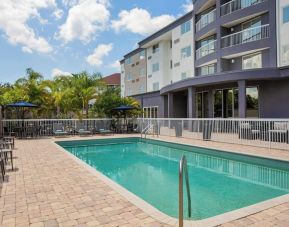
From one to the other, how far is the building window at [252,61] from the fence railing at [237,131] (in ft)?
22.5

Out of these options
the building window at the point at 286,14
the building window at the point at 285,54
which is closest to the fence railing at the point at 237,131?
the building window at the point at 285,54

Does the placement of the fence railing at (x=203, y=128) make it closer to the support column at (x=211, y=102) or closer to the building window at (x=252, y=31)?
the support column at (x=211, y=102)

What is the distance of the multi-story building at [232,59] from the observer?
53.4ft

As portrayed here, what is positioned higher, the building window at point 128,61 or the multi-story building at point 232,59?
the building window at point 128,61

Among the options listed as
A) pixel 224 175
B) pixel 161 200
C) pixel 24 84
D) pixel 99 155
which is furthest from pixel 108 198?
pixel 24 84

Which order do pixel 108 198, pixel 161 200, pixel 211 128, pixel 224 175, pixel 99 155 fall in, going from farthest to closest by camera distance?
pixel 211 128 < pixel 99 155 < pixel 224 175 < pixel 161 200 < pixel 108 198

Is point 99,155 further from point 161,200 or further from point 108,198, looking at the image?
point 108,198

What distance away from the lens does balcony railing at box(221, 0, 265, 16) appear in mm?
18444

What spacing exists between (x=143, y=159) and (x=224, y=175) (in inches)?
168

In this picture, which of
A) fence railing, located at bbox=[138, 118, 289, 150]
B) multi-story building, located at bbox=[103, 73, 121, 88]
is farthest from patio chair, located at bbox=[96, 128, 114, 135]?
multi-story building, located at bbox=[103, 73, 121, 88]

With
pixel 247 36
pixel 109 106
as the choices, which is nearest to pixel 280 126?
pixel 247 36

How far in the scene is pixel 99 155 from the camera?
516 inches

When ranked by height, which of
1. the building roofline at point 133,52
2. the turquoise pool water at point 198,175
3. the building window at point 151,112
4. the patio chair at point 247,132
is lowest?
the turquoise pool water at point 198,175

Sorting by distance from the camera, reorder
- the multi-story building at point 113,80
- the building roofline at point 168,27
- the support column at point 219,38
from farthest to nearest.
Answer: the multi-story building at point 113,80, the building roofline at point 168,27, the support column at point 219,38
